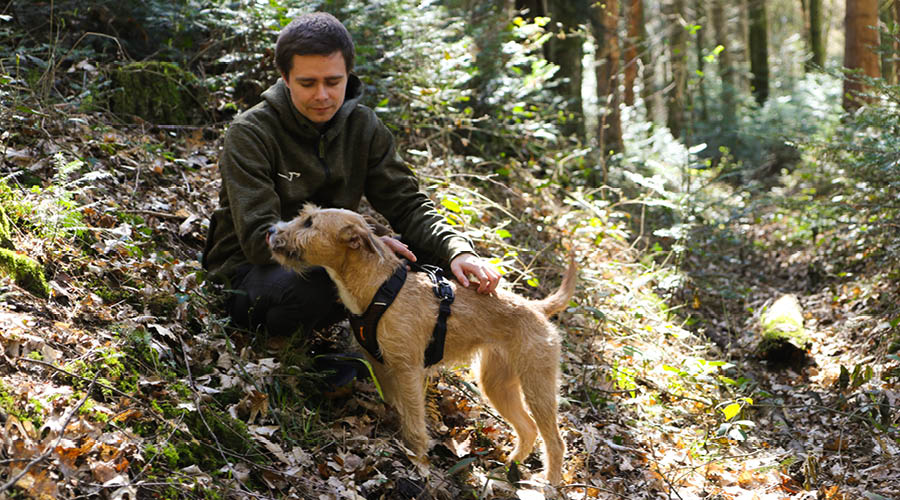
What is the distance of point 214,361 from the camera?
14.6 feet

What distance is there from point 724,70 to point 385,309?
19.5 meters

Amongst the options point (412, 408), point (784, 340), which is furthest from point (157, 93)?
point (784, 340)

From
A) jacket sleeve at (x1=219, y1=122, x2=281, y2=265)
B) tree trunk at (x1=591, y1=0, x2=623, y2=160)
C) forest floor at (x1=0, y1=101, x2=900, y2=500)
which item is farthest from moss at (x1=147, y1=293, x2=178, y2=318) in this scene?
tree trunk at (x1=591, y1=0, x2=623, y2=160)

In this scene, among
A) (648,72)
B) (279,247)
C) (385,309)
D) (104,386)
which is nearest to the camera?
(104,386)

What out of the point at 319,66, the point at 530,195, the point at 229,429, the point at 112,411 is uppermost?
the point at 319,66

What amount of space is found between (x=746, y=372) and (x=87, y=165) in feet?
21.7

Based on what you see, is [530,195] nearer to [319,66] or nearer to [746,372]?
[746,372]

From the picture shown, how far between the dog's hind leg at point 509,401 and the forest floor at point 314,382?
0.57 feet

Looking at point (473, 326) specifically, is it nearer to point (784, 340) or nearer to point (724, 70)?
point (784, 340)

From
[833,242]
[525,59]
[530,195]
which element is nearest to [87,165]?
[530,195]

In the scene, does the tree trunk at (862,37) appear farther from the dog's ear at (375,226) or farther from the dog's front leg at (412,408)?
the dog's front leg at (412,408)

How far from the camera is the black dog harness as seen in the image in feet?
14.3

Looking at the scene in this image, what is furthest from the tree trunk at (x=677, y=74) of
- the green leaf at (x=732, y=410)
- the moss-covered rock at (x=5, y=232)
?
the moss-covered rock at (x=5, y=232)

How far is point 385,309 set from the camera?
4.34 m
